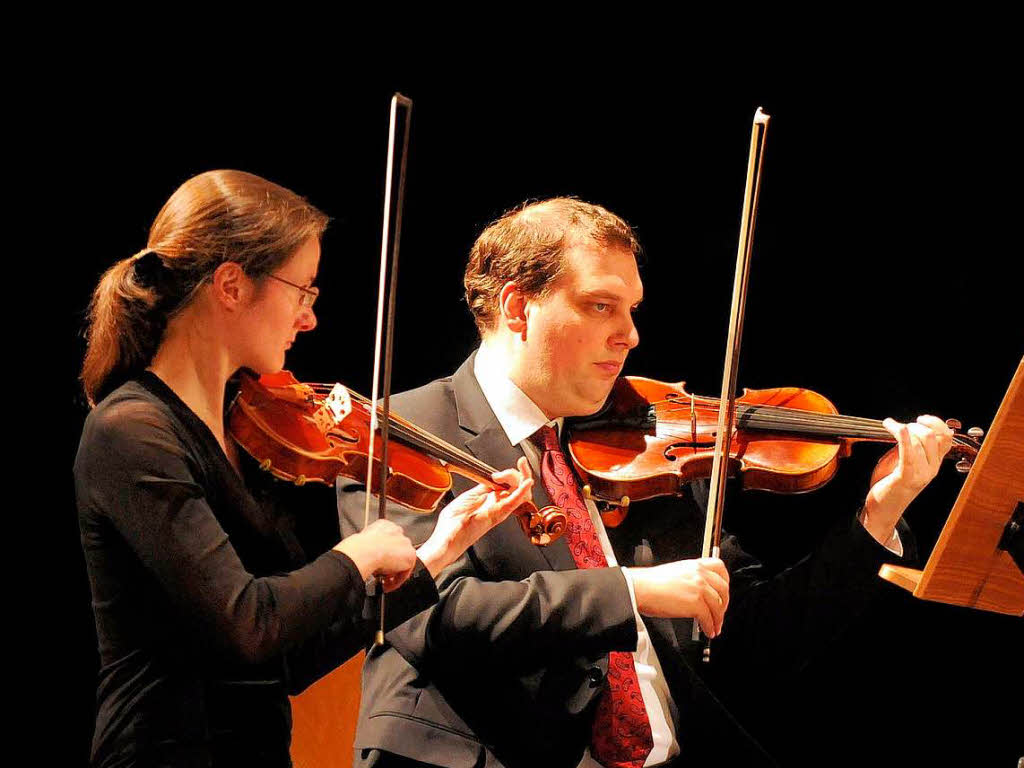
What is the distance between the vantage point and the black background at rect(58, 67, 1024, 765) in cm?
290

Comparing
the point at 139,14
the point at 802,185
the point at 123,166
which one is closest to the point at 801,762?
the point at 802,185

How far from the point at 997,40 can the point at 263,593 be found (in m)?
2.36

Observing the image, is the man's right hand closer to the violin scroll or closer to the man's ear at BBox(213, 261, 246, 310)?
the violin scroll

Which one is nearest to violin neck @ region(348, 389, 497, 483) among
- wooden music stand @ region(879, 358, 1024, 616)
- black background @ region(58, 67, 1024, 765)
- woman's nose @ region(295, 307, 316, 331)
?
woman's nose @ region(295, 307, 316, 331)

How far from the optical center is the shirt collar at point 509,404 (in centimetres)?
220

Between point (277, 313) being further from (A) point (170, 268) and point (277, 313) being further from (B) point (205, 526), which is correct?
(B) point (205, 526)

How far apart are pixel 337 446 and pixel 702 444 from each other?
840 mm

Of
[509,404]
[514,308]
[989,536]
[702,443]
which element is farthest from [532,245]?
[989,536]

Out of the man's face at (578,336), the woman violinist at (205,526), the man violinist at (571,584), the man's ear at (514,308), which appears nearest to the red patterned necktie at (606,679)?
the man violinist at (571,584)

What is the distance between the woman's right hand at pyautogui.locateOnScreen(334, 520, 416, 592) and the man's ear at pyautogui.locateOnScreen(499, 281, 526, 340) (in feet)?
2.31

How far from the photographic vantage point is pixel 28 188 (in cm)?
253

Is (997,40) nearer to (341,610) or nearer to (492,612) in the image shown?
(492,612)

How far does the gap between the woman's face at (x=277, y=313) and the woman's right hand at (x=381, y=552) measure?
0.94ft

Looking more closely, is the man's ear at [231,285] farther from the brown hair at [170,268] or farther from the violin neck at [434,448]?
the violin neck at [434,448]
